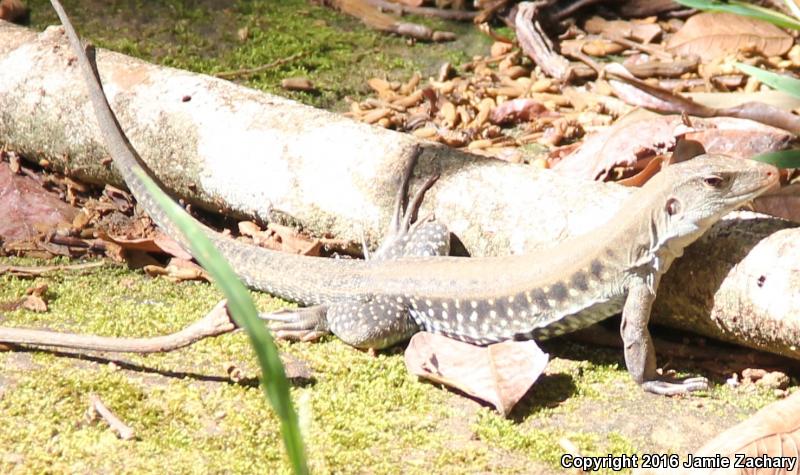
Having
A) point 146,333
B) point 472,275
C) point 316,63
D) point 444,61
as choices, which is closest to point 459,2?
point 444,61

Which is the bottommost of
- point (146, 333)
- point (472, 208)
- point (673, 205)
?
point (146, 333)

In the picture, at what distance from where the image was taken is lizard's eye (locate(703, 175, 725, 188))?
161 inches

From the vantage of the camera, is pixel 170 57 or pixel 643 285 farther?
pixel 170 57

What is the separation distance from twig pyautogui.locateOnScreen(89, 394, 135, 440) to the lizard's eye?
8.08 ft

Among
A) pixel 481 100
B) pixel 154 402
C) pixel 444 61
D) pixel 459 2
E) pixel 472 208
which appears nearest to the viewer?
pixel 154 402

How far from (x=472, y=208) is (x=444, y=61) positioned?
278 centimetres

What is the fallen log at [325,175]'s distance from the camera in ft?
14.0

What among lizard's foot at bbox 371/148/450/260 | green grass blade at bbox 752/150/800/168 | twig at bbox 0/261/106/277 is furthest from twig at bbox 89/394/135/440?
green grass blade at bbox 752/150/800/168

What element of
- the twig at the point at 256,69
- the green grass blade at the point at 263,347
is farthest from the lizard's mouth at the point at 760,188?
the twig at the point at 256,69

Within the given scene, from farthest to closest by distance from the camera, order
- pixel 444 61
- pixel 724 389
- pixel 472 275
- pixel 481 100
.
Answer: pixel 444 61 < pixel 481 100 < pixel 472 275 < pixel 724 389

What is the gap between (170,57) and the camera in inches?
278

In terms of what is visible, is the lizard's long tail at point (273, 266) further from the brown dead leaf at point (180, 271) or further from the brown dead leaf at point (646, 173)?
the brown dead leaf at point (646, 173)

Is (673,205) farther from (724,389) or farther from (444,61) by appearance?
(444,61)

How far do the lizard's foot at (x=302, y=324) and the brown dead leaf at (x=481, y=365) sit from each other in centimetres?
45
